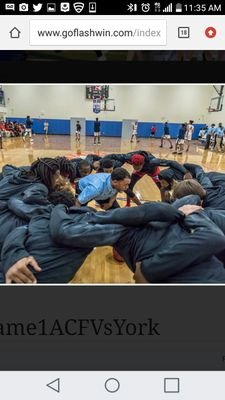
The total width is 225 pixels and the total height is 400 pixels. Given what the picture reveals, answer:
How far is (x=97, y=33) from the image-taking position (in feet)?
1.55

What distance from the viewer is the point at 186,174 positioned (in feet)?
2.65

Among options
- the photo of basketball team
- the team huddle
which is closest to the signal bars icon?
the photo of basketball team

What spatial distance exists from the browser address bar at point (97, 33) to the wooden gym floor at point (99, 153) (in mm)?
200

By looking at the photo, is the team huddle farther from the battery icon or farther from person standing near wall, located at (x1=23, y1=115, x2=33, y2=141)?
the battery icon

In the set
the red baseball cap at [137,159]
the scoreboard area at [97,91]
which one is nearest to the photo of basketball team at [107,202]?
the scoreboard area at [97,91]

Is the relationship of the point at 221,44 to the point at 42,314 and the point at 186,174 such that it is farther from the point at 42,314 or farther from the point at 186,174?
the point at 42,314

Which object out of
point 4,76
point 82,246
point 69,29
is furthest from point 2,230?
point 69,29

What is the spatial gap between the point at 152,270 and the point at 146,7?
1.76 ft

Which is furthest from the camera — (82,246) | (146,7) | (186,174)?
(186,174)

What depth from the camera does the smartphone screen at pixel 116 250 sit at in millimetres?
472

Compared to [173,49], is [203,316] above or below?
below
